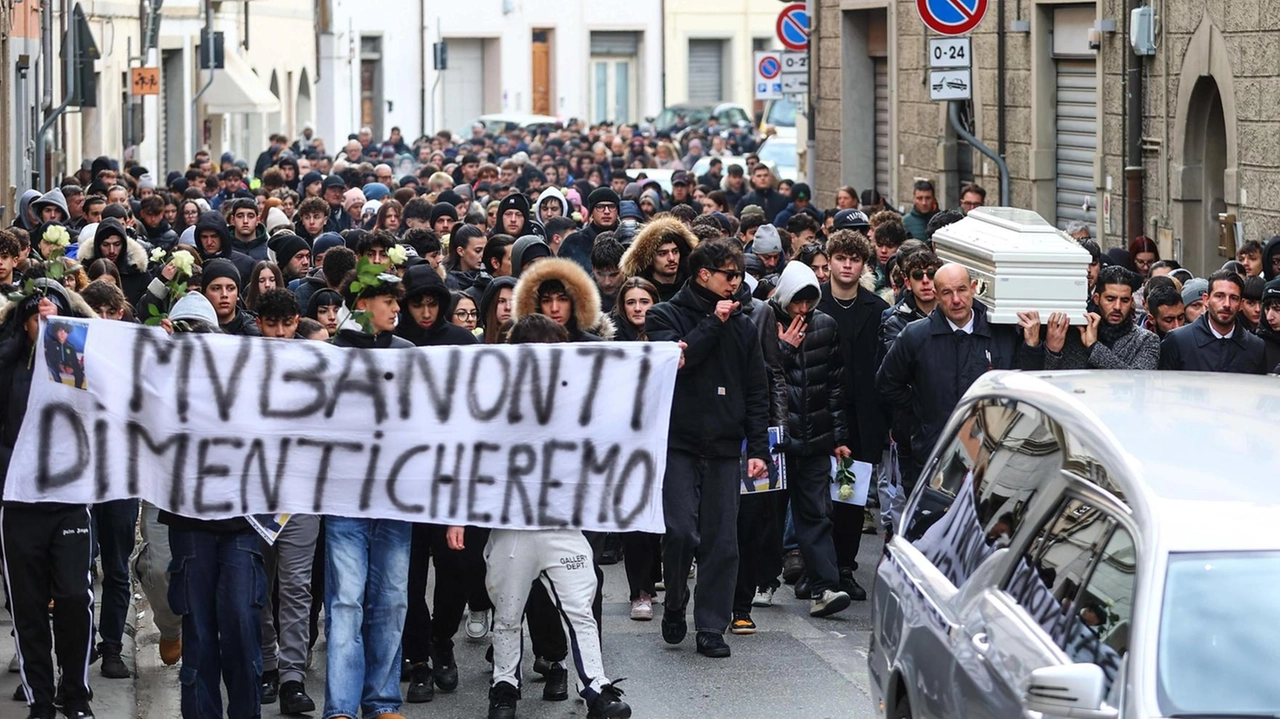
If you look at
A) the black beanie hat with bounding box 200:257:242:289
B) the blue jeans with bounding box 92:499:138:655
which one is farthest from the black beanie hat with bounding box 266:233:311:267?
the blue jeans with bounding box 92:499:138:655

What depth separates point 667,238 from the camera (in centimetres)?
1056

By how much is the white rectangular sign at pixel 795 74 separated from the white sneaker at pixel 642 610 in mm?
17928

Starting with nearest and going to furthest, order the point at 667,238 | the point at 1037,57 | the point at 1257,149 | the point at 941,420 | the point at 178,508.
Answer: the point at 178,508 < the point at 941,420 < the point at 667,238 < the point at 1257,149 < the point at 1037,57

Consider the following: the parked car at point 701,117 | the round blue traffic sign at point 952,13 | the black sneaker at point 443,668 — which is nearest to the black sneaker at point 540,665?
the black sneaker at point 443,668

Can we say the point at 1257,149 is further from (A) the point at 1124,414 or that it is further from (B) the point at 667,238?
(A) the point at 1124,414

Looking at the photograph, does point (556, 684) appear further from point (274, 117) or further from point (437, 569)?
point (274, 117)

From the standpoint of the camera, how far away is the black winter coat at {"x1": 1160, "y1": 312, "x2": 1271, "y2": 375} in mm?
9992

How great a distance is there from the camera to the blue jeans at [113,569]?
9.05 meters

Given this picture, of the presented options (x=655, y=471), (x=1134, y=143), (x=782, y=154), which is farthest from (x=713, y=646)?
(x=782, y=154)

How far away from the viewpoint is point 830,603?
10.3m

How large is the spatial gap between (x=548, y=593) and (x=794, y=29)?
2069 cm

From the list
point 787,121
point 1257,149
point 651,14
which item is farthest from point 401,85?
point 1257,149

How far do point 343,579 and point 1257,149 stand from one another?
9.10m

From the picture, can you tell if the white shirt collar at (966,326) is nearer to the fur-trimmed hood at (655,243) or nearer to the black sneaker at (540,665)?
the fur-trimmed hood at (655,243)
